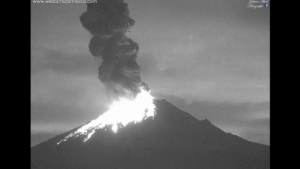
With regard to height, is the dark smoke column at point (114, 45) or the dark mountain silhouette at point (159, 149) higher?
the dark smoke column at point (114, 45)

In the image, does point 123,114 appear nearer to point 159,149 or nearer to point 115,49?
point 159,149

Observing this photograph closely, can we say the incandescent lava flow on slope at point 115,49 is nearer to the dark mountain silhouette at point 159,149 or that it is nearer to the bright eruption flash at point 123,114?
the bright eruption flash at point 123,114

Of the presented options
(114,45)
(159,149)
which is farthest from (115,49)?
(159,149)

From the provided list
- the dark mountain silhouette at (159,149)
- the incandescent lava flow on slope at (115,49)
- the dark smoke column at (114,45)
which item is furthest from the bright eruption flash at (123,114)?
the dark smoke column at (114,45)

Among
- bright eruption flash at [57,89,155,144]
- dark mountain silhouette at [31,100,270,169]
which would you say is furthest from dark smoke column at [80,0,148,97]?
dark mountain silhouette at [31,100,270,169]

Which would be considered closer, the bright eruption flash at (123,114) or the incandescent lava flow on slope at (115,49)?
the incandescent lava flow on slope at (115,49)
